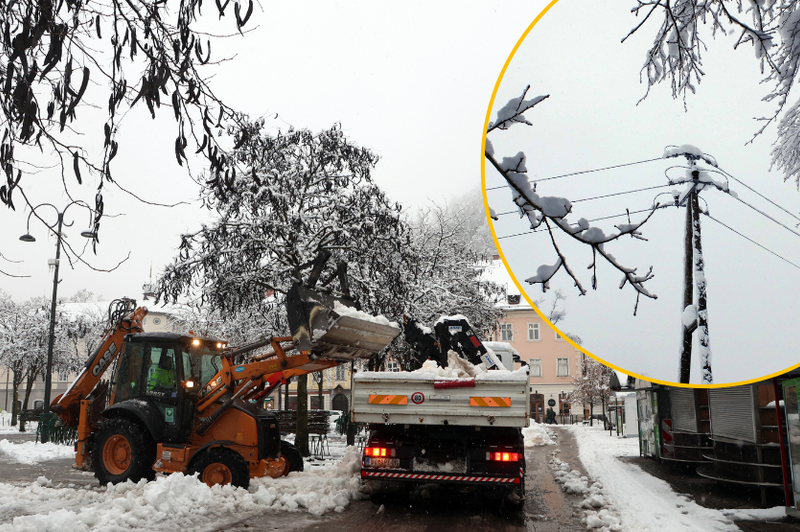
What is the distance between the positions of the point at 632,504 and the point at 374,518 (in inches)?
147

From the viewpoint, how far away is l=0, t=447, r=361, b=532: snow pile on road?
697 cm

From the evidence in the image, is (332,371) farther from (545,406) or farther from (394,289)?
(394,289)

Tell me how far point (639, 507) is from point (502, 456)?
210 centimetres

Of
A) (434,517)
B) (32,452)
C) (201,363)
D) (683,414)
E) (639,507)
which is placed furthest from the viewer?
(32,452)

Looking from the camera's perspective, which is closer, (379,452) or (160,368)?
(379,452)

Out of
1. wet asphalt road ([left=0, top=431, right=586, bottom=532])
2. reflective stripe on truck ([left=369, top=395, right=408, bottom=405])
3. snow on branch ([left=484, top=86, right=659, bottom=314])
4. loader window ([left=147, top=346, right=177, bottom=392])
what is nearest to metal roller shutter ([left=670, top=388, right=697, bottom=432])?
wet asphalt road ([left=0, top=431, right=586, bottom=532])

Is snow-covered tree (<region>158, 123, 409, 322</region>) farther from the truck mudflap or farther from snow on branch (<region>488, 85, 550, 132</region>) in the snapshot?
snow on branch (<region>488, 85, 550, 132</region>)

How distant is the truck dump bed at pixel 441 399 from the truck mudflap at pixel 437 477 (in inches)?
26.8

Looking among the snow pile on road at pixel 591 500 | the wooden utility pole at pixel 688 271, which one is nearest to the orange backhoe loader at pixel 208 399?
the snow pile on road at pixel 591 500

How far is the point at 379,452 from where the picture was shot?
8.96m

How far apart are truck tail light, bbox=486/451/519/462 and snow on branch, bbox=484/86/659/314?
6.86 metres

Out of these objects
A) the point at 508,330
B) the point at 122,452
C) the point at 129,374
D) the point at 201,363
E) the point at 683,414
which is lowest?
the point at 122,452

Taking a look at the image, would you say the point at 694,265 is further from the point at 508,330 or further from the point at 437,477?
the point at 508,330

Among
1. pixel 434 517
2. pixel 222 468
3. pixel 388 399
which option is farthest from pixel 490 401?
pixel 222 468
